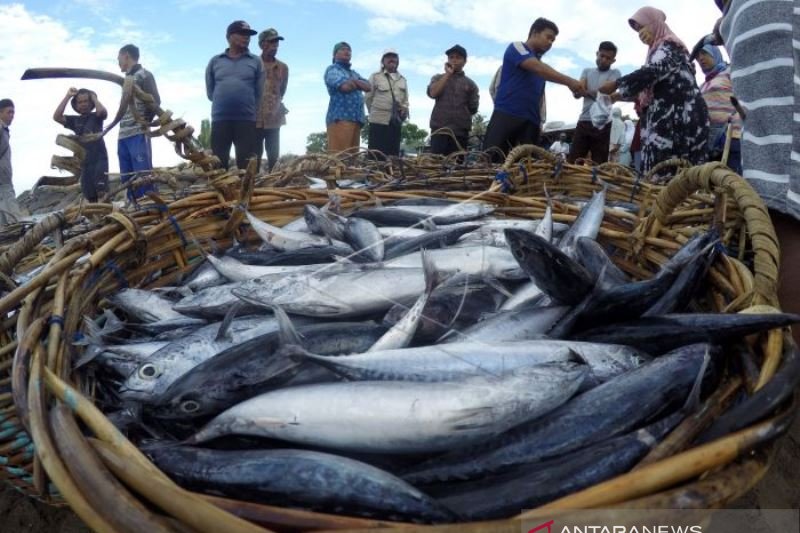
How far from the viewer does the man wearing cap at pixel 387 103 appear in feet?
20.9

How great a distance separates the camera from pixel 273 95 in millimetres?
6418

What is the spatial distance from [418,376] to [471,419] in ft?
0.58

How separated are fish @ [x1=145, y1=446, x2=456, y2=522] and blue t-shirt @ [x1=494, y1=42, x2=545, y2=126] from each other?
4209 millimetres

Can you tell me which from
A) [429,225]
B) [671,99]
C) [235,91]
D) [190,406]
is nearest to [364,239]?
[429,225]

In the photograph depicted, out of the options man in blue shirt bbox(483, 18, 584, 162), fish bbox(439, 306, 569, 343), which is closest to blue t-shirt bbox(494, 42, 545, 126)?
man in blue shirt bbox(483, 18, 584, 162)

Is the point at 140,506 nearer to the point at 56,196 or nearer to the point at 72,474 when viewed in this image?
the point at 72,474

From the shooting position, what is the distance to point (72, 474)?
798 mm

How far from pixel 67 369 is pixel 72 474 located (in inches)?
15.3

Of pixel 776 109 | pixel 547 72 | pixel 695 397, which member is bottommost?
pixel 695 397

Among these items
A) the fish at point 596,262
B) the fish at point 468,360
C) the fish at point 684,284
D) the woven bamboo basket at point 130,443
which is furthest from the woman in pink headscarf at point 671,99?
the fish at point 468,360

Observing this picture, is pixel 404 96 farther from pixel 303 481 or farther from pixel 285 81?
pixel 303 481

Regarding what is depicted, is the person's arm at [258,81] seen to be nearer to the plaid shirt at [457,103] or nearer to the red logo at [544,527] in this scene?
the plaid shirt at [457,103]

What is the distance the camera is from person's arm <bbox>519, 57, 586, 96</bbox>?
4320mm

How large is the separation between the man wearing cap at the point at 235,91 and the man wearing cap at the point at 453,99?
77.0 inches
